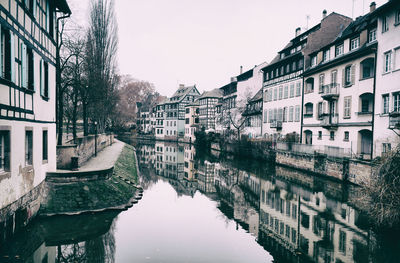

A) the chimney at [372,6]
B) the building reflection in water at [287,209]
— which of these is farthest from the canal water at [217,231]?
the chimney at [372,6]

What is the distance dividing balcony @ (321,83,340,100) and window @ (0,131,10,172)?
2342cm

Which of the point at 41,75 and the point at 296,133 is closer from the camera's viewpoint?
the point at 41,75

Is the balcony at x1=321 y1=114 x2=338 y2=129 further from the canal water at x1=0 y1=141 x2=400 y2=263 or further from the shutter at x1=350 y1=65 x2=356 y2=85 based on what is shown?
the canal water at x1=0 y1=141 x2=400 y2=263

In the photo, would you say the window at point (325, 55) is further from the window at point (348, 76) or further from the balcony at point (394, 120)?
the balcony at point (394, 120)

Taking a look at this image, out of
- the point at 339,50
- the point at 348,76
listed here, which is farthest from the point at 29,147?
the point at 339,50

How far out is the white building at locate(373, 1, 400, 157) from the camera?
17.2 m

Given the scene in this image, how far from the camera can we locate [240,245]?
10008 mm

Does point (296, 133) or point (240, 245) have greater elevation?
point (296, 133)

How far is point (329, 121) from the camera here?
24.3 meters

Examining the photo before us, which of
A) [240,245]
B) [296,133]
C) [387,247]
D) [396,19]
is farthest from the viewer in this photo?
[296,133]

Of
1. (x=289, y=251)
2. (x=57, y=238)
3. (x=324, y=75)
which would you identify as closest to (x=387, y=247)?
(x=289, y=251)

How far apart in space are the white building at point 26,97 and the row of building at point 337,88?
1359cm

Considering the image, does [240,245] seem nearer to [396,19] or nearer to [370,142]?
[370,142]

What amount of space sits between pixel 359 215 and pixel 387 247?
3.79 metres
